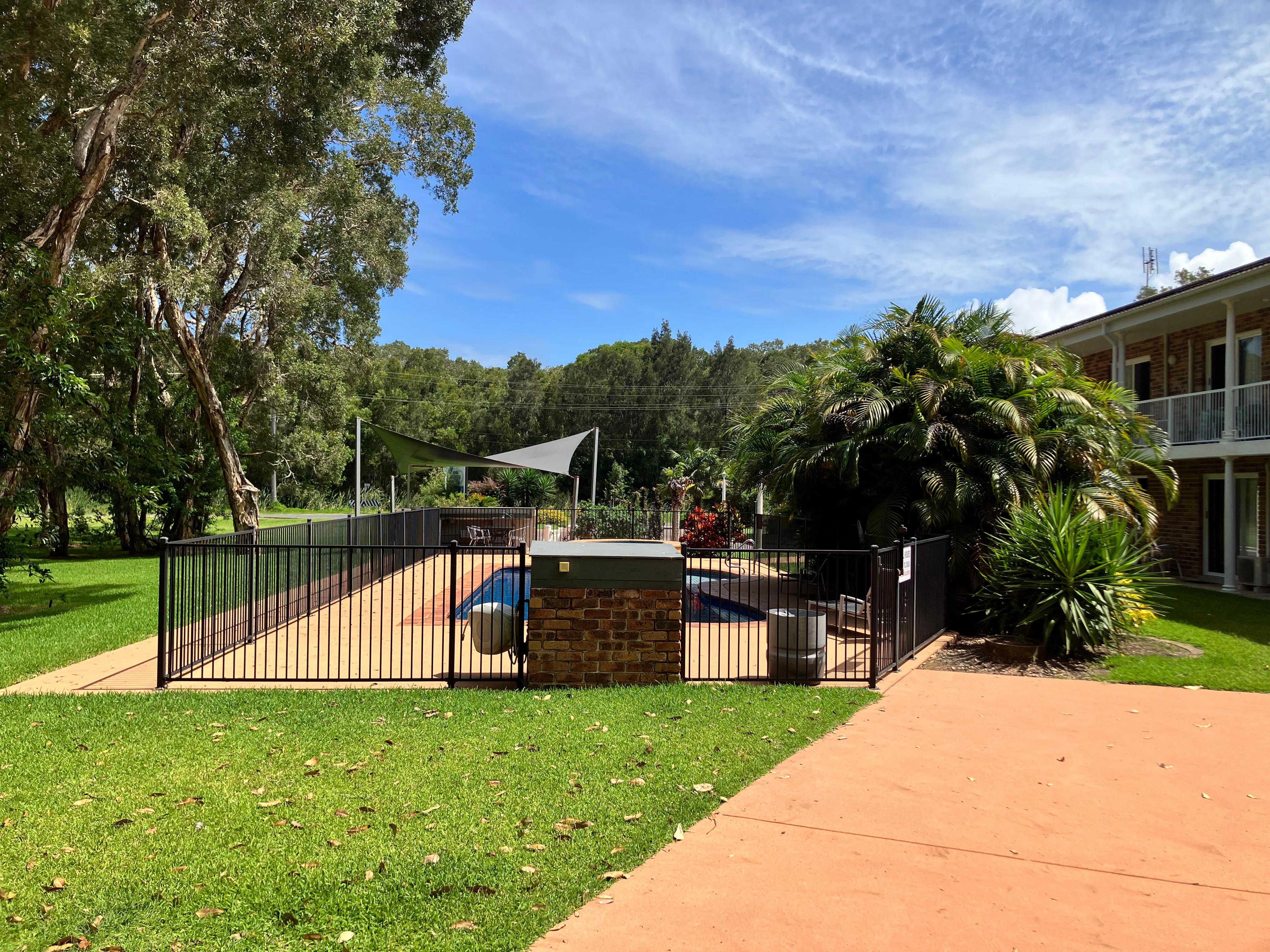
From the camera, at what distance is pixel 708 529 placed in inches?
746

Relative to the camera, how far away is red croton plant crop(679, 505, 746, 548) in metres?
18.8

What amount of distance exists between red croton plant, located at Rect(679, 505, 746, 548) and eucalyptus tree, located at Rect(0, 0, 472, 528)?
10.00 metres

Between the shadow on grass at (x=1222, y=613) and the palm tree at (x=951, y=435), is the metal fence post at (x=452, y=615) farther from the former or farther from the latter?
the shadow on grass at (x=1222, y=613)

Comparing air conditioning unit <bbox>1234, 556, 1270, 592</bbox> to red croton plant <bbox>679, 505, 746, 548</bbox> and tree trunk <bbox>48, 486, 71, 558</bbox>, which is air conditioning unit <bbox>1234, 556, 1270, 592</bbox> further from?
tree trunk <bbox>48, 486, 71, 558</bbox>

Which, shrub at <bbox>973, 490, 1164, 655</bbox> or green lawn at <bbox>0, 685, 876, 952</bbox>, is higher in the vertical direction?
shrub at <bbox>973, 490, 1164, 655</bbox>

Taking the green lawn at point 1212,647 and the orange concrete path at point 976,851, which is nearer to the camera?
the orange concrete path at point 976,851

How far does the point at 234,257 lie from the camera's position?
65.4 feet

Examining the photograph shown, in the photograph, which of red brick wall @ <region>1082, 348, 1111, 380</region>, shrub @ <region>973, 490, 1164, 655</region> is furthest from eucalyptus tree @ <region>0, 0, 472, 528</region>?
red brick wall @ <region>1082, 348, 1111, 380</region>

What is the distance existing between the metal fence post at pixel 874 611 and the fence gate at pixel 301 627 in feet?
10.7

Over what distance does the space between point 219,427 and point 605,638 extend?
13.8 metres

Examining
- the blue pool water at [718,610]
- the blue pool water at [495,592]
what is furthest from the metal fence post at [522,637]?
the blue pool water at [718,610]

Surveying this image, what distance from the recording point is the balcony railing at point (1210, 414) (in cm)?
1471

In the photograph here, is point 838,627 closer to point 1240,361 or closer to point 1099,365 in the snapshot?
point 1240,361

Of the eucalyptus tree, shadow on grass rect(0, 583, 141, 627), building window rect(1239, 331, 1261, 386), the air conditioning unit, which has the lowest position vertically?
shadow on grass rect(0, 583, 141, 627)
